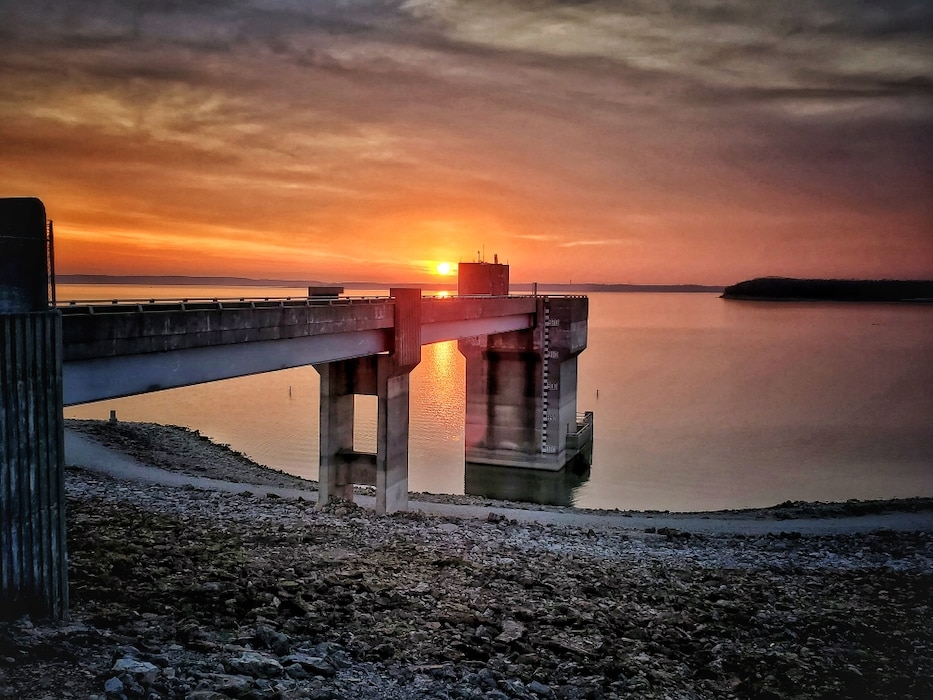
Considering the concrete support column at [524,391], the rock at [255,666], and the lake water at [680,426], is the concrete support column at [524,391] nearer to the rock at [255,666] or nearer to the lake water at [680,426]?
the lake water at [680,426]

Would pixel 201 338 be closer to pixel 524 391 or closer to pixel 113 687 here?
pixel 113 687

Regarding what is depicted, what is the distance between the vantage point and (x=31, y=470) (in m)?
9.66

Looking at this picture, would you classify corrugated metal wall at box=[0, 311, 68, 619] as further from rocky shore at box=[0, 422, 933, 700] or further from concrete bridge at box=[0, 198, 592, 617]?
rocky shore at box=[0, 422, 933, 700]

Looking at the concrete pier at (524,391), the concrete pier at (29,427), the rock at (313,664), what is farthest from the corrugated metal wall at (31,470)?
the concrete pier at (524,391)

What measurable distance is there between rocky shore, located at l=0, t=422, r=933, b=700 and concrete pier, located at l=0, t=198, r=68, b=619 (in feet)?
1.90

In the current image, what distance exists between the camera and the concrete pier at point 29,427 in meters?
9.42

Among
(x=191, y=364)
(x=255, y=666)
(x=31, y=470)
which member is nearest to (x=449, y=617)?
(x=255, y=666)

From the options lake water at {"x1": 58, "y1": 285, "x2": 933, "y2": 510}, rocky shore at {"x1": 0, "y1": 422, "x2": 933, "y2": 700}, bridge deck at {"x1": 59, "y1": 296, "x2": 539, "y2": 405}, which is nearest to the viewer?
rocky shore at {"x1": 0, "y1": 422, "x2": 933, "y2": 700}

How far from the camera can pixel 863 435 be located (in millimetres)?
54844

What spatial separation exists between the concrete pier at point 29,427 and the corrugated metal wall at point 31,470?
0.01m

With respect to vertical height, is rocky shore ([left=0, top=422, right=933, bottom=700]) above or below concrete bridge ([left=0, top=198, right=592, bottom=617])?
below

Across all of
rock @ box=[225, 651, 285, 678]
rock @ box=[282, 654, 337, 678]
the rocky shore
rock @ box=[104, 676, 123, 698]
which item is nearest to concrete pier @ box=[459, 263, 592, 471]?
the rocky shore

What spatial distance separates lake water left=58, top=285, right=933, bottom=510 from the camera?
3922cm

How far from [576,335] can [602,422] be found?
1873 centimetres
